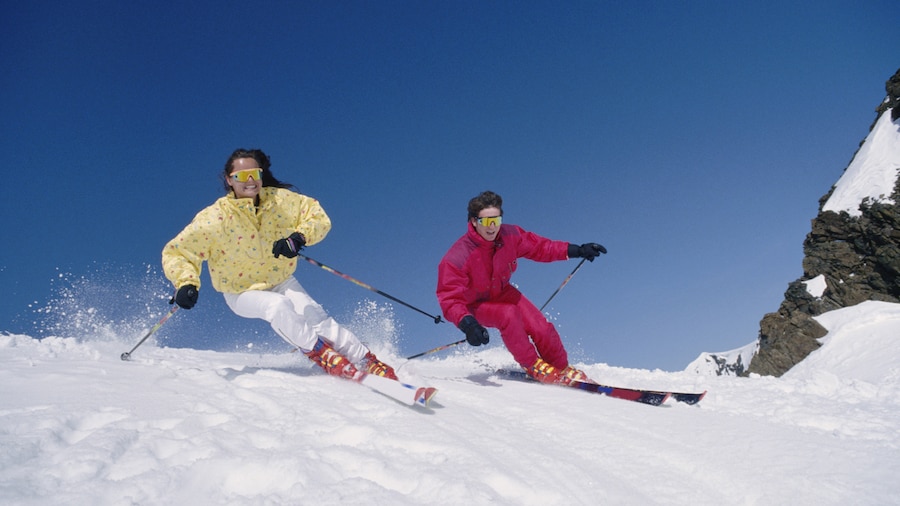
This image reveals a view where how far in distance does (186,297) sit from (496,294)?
3029mm

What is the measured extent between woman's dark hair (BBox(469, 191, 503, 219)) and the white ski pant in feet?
6.01

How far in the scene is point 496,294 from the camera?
5535 millimetres

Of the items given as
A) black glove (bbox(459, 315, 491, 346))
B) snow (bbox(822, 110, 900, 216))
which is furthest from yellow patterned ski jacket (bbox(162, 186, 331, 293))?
snow (bbox(822, 110, 900, 216))

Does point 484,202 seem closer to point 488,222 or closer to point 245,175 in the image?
point 488,222

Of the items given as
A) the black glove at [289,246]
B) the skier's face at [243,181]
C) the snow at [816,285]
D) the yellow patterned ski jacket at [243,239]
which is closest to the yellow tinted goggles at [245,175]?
the skier's face at [243,181]

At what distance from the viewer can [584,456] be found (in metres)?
2.61

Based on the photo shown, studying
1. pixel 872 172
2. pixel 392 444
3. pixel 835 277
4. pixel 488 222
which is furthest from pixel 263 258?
pixel 872 172

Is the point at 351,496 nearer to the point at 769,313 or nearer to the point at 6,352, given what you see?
the point at 6,352

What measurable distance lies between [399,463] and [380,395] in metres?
1.35

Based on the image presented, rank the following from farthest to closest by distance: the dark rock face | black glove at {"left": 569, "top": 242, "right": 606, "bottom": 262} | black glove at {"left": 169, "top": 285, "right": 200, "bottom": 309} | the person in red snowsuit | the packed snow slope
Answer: the dark rock face
black glove at {"left": 569, "top": 242, "right": 606, "bottom": 262}
the person in red snowsuit
black glove at {"left": 169, "top": 285, "right": 200, "bottom": 309}
the packed snow slope

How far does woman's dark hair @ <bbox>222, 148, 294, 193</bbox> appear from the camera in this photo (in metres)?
4.77

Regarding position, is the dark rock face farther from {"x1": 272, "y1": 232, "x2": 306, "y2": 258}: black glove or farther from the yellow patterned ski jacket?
{"x1": 272, "y1": 232, "x2": 306, "y2": 258}: black glove

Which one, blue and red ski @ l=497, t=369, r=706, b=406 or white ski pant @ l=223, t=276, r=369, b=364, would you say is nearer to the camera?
blue and red ski @ l=497, t=369, r=706, b=406

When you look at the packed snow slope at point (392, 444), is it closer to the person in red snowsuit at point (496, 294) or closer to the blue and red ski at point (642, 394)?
the blue and red ski at point (642, 394)
